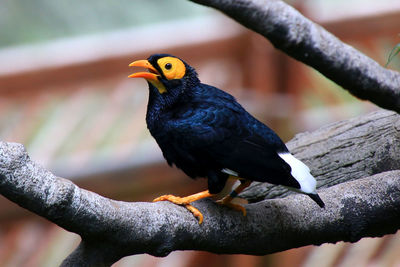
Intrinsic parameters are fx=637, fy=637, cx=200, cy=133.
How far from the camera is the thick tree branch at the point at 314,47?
1.99 metres

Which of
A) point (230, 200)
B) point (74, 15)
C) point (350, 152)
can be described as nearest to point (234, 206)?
point (230, 200)

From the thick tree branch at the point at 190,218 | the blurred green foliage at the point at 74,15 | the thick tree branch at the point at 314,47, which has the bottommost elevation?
the thick tree branch at the point at 190,218

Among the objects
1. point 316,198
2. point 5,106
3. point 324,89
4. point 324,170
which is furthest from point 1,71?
point 316,198

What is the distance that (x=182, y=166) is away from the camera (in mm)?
2215

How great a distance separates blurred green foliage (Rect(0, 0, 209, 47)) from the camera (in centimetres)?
658

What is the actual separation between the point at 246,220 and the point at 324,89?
3.31m

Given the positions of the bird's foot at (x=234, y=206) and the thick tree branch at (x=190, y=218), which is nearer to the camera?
the thick tree branch at (x=190, y=218)

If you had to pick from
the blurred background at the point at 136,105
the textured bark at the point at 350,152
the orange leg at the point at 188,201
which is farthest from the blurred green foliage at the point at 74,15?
the orange leg at the point at 188,201

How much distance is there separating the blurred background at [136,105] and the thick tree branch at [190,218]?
2.14m

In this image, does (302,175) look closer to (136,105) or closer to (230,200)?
(230,200)

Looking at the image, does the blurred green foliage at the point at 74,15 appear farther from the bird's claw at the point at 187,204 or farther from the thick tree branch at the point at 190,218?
the bird's claw at the point at 187,204

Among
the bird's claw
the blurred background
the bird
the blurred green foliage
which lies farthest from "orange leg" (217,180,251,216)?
the blurred green foliage

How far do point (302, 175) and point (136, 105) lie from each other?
302cm

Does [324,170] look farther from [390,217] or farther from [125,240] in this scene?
A: [125,240]
